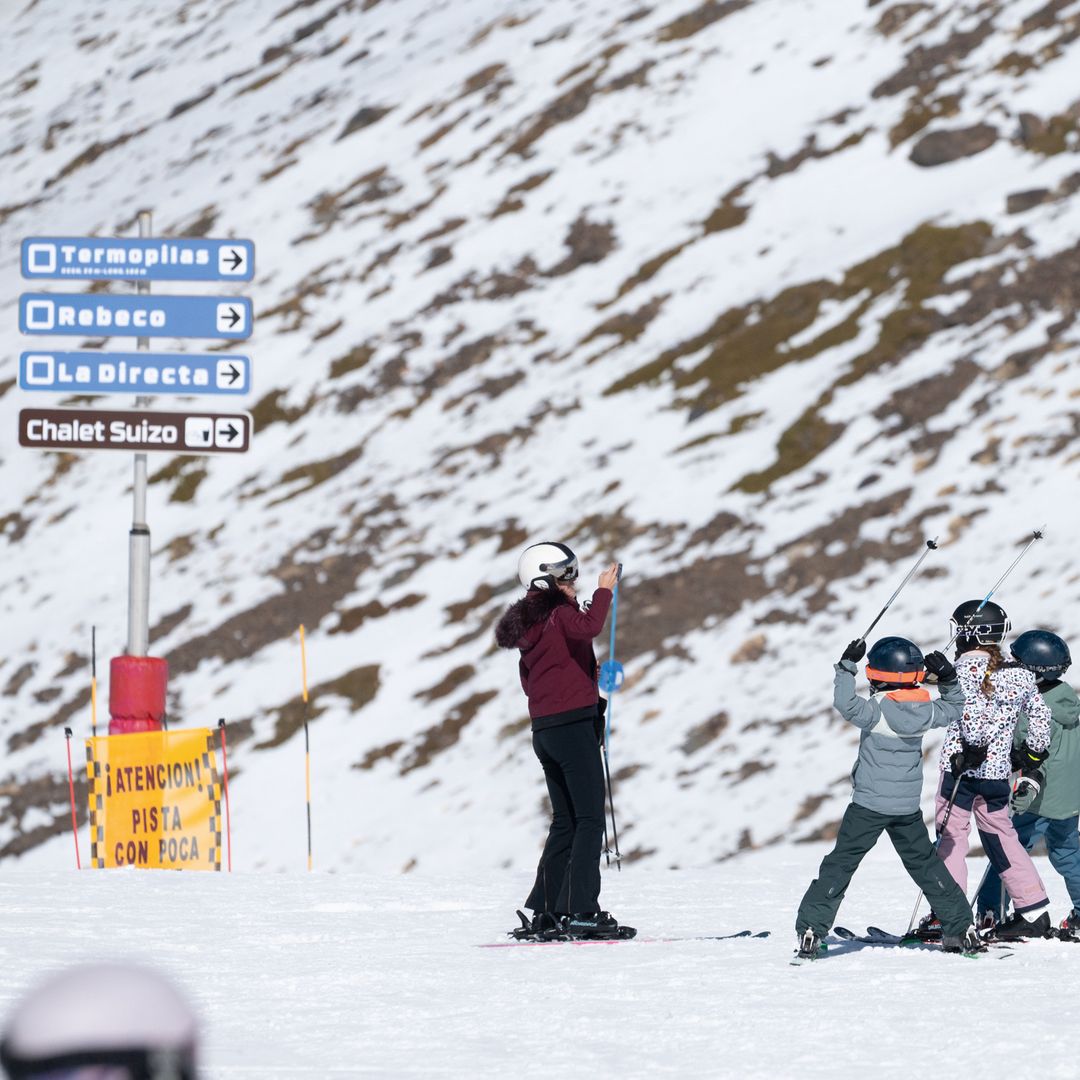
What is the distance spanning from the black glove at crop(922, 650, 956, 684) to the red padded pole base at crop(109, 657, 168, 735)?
7.65 metres

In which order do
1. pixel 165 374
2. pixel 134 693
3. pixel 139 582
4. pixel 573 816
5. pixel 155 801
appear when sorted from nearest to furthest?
pixel 573 816
pixel 155 801
pixel 134 693
pixel 165 374
pixel 139 582

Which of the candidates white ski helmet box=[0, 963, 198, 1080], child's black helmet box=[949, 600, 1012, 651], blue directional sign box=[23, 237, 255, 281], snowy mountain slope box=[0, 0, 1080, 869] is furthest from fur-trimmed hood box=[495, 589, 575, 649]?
snowy mountain slope box=[0, 0, 1080, 869]

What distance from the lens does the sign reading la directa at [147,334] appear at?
1397 cm

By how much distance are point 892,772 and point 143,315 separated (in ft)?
29.0

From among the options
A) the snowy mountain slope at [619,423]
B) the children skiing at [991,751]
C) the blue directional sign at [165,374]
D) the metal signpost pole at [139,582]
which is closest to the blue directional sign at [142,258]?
the metal signpost pole at [139,582]

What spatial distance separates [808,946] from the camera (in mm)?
7750

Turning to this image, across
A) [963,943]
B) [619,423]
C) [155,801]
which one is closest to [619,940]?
[963,943]

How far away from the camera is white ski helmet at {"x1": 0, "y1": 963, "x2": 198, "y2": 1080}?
1372 millimetres

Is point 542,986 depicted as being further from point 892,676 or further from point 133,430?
point 133,430

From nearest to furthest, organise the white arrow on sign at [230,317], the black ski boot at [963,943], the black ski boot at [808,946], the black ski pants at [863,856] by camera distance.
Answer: the black ski pants at [863,856], the black ski boot at [808,946], the black ski boot at [963,943], the white arrow on sign at [230,317]

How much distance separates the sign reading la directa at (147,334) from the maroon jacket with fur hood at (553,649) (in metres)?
6.11

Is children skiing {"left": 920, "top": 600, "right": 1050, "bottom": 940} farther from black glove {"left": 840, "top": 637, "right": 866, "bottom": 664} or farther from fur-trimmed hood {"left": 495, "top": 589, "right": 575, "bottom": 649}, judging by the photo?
fur-trimmed hood {"left": 495, "top": 589, "right": 575, "bottom": 649}

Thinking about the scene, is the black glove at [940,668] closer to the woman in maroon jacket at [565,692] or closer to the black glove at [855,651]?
the black glove at [855,651]

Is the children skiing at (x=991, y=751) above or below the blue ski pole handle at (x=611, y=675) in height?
below
